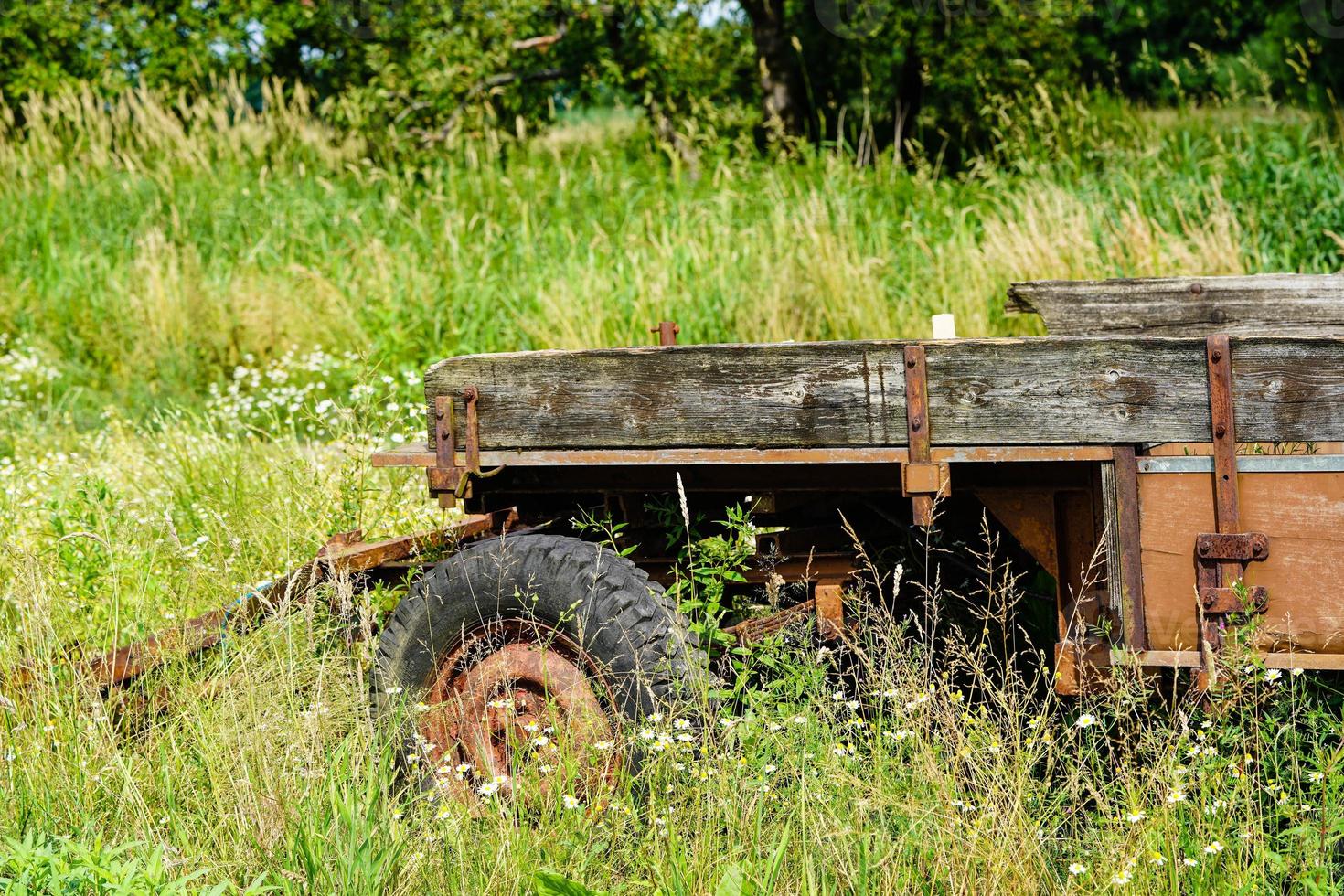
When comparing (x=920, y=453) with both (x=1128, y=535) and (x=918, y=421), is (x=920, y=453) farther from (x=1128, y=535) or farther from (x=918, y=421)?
(x=1128, y=535)

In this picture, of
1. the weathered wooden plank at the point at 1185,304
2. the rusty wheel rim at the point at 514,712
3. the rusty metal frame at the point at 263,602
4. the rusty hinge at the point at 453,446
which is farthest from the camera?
the weathered wooden plank at the point at 1185,304

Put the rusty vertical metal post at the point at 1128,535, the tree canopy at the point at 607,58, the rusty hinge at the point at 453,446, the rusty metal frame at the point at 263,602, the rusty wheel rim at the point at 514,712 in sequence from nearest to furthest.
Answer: the rusty vertical metal post at the point at 1128,535
the rusty wheel rim at the point at 514,712
the rusty hinge at the point at 453,446
the rusty metal frame at the point at 263,602
the tree canopy at the point at 607,58

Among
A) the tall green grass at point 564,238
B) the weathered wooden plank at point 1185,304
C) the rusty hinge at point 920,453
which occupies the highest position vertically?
the tall green grass at point 564,238

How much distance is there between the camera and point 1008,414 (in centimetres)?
280

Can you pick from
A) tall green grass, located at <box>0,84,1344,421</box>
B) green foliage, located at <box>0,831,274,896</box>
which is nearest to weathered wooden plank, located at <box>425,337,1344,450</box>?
green foliage, located at <box>0,831,274,896</box>

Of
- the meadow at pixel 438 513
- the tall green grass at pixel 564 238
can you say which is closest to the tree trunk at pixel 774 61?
the meadow at pixel 438 513

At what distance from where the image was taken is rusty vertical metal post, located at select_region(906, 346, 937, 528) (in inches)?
110

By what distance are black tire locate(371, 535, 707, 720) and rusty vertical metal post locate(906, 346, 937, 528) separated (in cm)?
62

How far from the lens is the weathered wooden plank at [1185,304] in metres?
4.19

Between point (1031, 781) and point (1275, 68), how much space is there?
2096 cm

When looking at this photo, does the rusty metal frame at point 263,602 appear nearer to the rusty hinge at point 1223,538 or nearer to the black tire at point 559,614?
the black tire at point 559,614

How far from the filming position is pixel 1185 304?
4.35m

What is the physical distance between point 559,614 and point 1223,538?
1.53 m

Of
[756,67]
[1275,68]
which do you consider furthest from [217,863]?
[1275,68]
